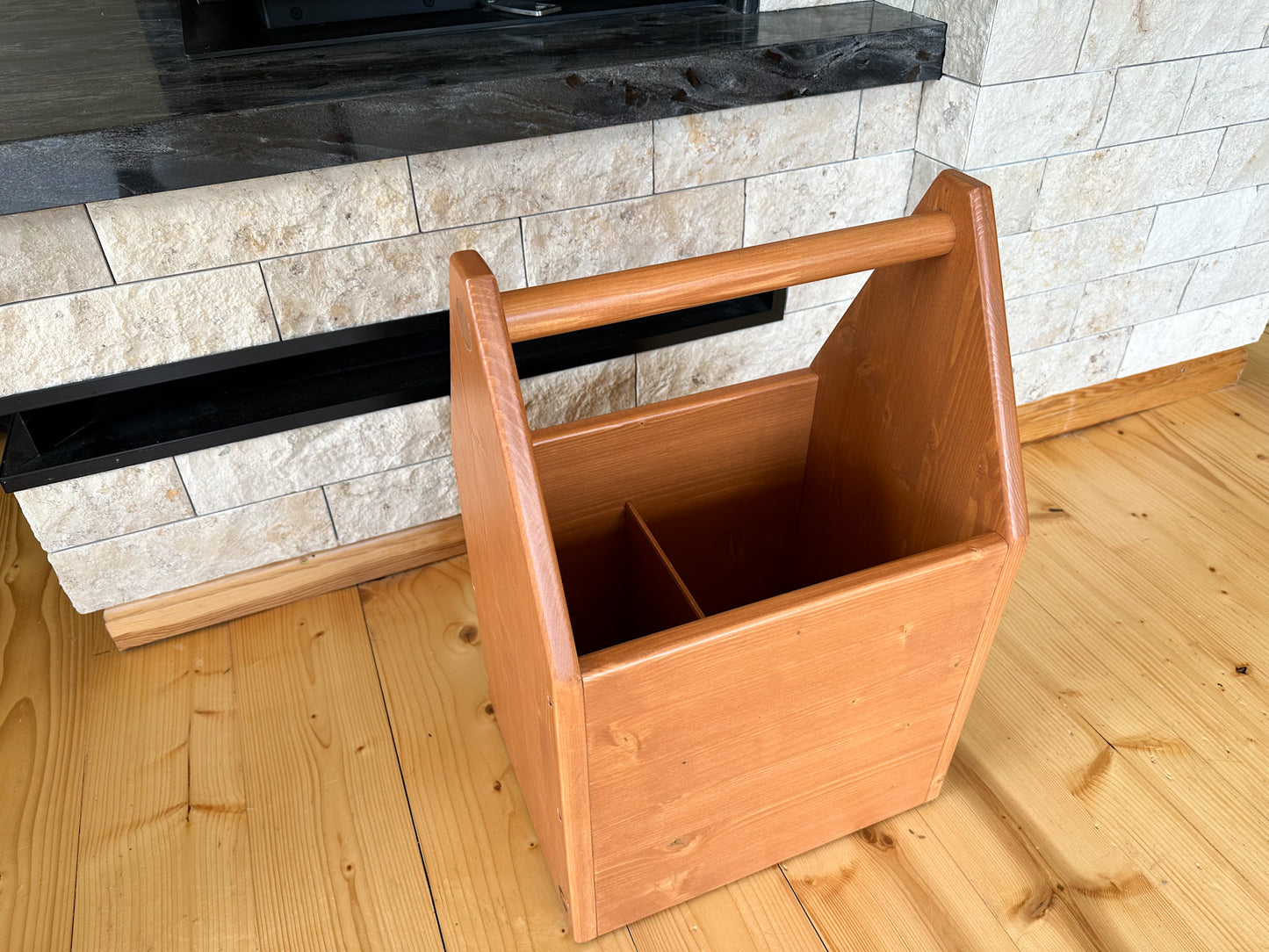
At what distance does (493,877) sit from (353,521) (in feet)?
1.62

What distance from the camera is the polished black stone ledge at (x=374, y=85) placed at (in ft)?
2.60

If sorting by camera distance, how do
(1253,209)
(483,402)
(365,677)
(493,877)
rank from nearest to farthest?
(483,402) < (493,877) < (365,677) < (1253,209)

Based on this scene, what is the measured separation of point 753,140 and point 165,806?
1001 millimetres

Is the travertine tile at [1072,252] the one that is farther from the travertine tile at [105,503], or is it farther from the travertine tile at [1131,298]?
the travertine tile at [105,503]

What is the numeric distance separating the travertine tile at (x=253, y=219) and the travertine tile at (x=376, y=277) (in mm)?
16

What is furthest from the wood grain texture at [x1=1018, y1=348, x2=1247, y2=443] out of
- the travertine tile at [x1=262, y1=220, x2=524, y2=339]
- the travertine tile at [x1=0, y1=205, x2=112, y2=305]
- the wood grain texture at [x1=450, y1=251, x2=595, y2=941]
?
the travertine tile at [x1=0, y1=205, x2=112, y2=305]

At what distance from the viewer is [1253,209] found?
53.9 inches

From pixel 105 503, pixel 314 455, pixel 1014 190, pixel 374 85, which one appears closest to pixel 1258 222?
pixel 1014 190

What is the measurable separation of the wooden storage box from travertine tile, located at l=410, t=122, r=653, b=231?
32 cm

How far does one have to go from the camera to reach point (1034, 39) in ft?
3.43

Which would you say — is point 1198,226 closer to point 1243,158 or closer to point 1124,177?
point 1243,158

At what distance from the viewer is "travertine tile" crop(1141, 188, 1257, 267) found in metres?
1.31

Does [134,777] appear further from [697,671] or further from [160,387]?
[697,671]

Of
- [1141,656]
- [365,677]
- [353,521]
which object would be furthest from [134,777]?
[1141,656]
